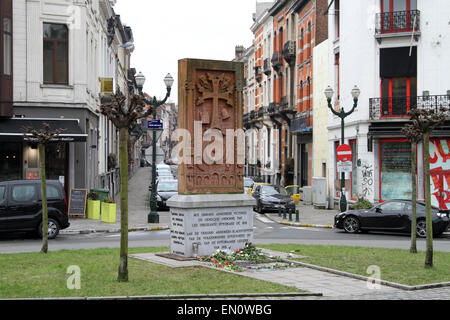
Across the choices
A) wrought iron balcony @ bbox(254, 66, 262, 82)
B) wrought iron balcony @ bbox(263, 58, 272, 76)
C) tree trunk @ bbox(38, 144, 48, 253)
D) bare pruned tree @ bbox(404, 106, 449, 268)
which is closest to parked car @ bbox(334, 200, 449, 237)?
bare pruned tree @ bbox(404, 106, 449, 268)

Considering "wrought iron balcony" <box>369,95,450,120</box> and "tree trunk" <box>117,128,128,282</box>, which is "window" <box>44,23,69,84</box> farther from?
"tree trunk" <box>117,128,128,282</box>

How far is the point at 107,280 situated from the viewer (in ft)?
36.5

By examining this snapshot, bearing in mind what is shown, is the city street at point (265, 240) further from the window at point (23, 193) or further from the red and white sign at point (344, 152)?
the red and white sign at point (344, 152)

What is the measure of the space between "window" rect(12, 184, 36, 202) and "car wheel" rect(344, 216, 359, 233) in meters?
10.8

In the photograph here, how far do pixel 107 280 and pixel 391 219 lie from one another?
14.2m

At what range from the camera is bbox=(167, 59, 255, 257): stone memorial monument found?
14625mm

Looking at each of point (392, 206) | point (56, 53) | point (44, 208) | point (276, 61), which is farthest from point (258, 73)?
point (44, 208)

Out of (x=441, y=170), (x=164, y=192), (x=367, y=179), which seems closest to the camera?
(x=441, y=170)

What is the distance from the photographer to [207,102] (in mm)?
15086

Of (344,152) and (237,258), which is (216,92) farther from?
(344,152)

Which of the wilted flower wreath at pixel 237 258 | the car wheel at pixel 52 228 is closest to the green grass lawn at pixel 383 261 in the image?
the wilted flower wreath at pixel 237 258

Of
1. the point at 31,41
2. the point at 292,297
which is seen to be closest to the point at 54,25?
the point at 31,41
